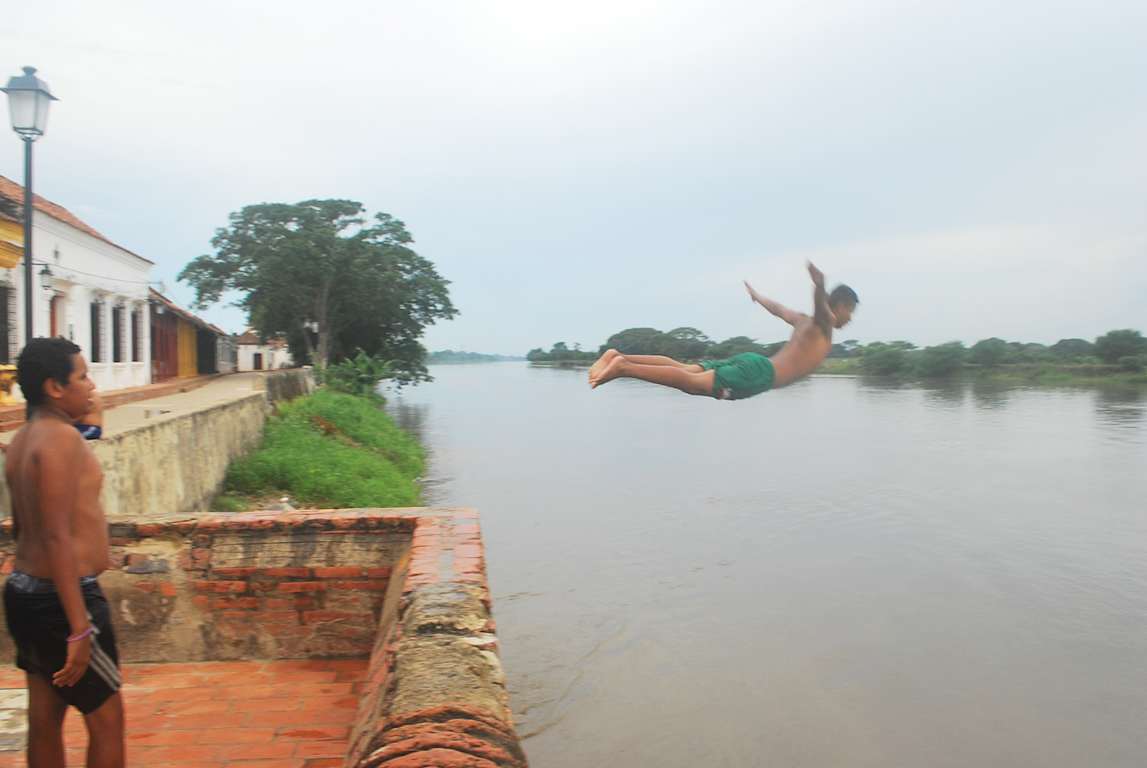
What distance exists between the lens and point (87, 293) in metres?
14.9

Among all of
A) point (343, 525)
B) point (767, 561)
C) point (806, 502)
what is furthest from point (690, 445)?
point (343, 525)

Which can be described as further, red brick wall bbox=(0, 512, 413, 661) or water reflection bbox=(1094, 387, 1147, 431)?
water reflection bbox=(1094, 387, 1147, 431)

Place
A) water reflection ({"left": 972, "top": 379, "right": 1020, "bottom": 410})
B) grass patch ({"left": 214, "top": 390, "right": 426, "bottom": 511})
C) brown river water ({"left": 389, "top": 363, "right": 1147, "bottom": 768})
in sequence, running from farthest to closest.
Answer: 1. water reflection ({"left": 972, "top": 379, "right": 1020, "bottom": 410})
2. grass patch ({"left": 214, "top": 390, "right": 426, "bottom": 511})
3. brown river water ({"left": 389, "top": 363, "right": 1147, "bottom": 768})

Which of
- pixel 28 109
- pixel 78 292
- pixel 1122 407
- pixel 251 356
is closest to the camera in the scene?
pixel 28 109

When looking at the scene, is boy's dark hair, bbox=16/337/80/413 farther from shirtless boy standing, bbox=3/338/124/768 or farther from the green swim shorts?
the green swim shorts

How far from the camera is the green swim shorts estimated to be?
3467 mm

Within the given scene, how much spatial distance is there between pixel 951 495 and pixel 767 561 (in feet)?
22.2

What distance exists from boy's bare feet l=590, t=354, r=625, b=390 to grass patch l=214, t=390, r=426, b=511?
6759 millimetres

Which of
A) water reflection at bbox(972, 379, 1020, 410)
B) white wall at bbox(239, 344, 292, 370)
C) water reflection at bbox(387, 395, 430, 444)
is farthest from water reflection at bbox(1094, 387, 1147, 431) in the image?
white wall at bbox(239, 344, 292, 370)

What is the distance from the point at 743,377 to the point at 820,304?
0.55 m

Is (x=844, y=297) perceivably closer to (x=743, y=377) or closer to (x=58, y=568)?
(x=743, y=377)

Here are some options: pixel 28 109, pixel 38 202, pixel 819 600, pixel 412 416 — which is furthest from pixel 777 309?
pixel 412 416

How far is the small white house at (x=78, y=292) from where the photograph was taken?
11445mm

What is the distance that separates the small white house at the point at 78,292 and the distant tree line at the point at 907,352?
7.59m
